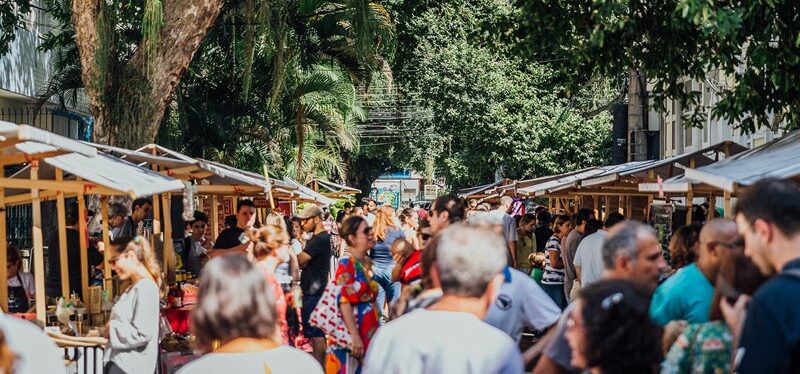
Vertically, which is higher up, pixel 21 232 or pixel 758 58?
pixel 758 58

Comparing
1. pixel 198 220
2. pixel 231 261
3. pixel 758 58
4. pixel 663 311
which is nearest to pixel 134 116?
pixel 198 220

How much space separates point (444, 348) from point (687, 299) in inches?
67.7

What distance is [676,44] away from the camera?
13188mm

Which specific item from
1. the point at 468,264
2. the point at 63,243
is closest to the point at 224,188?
the point at 63,243

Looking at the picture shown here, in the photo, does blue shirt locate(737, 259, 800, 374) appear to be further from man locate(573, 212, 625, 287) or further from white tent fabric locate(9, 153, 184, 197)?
man locate(573, 212, 625, 287)

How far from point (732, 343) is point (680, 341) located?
19cm

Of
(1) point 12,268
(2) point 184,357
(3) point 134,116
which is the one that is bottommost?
(2) point 184,357

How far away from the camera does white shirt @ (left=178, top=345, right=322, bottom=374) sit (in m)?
3.92

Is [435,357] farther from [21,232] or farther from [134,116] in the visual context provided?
[21,232]

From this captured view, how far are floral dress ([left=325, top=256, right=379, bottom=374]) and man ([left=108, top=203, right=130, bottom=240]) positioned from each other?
569cm

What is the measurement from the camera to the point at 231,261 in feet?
13.1

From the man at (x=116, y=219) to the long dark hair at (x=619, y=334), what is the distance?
1044cm

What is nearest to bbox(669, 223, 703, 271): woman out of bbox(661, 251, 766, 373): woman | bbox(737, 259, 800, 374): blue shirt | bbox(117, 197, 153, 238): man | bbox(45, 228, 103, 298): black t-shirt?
bbox(661, 251, 766, 373): woman

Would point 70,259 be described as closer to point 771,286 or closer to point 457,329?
point 457,329
